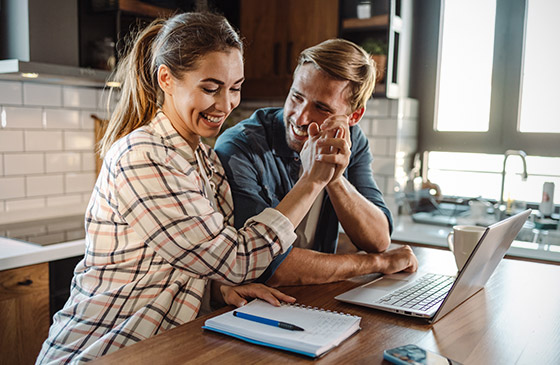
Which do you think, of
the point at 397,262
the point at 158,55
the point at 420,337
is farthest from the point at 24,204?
the point at 420,337

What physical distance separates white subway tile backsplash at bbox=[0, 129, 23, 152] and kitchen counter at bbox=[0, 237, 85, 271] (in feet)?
1.74

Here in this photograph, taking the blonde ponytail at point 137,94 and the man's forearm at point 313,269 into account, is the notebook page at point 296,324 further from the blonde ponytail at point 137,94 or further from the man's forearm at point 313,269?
the blonde ponytail at point 137,94

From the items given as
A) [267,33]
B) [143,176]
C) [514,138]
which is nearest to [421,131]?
[514,138]

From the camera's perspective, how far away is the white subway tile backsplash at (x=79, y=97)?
8.62 feet

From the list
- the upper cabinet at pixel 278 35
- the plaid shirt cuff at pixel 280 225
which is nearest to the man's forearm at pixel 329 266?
the plaid shirt cuff at pixel 280 225

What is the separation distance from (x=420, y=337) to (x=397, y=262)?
0.47m

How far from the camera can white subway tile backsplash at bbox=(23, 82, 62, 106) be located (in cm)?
245

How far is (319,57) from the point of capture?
5.22ft

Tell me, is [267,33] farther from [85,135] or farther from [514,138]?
[514,138]

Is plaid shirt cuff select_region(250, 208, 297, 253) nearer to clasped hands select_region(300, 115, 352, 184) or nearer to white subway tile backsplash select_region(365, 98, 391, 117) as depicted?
clasped hands select_region(300, 115, 352, 184)

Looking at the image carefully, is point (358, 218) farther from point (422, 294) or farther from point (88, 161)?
point (88, 161)

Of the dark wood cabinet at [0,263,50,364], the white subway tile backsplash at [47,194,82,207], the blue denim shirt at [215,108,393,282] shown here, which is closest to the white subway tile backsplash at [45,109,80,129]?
the white subway tile backsplash at [47,194,82,207]

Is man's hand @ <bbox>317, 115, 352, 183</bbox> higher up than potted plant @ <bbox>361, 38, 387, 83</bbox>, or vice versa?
potted plant @ <bbox>361, 38, 387, 83</bbox>

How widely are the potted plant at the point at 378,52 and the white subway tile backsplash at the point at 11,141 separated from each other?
1882 mm
